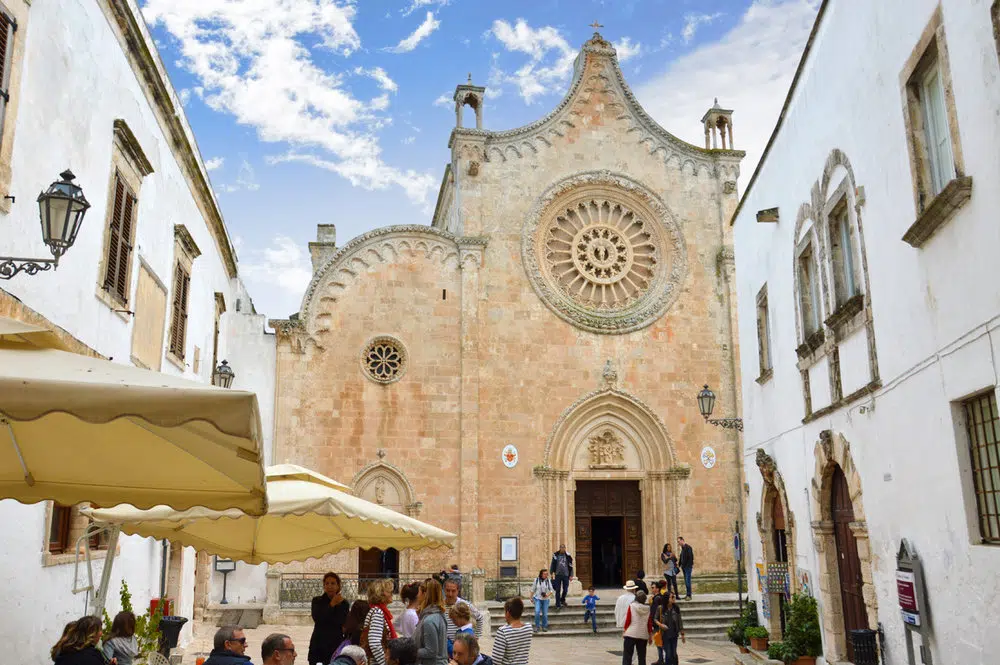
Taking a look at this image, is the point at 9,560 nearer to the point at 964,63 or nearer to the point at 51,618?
the point at 51,618

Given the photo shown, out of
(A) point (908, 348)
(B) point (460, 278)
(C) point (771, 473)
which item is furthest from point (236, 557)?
(B) point (460, 278)

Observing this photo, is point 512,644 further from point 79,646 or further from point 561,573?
point 561,573

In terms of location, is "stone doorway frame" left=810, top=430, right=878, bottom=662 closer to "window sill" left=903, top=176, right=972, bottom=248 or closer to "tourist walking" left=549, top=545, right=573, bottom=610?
"window sill" left=903, top=176, right=972, bottom=248

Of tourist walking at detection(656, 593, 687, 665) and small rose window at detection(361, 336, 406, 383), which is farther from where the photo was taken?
small rose window at detection(361, 336, 406, 383)

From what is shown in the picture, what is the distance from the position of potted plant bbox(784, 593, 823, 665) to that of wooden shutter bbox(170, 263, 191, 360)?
417 inches

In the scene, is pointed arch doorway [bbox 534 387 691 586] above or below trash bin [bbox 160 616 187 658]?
above

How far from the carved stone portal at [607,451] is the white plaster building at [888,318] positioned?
9.13 metres

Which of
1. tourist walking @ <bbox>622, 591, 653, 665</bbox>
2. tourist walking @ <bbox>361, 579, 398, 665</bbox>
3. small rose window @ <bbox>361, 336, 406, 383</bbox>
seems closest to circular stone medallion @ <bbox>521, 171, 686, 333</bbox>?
small rose window @ <bbox>361, 336, 406, 383</bbox>

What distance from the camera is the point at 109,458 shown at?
5.25 metres

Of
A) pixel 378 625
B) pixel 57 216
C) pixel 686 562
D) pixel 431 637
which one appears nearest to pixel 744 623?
pixel 686 562

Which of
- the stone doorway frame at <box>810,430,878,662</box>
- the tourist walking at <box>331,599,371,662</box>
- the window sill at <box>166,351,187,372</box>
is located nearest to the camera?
the tourist walking at <box>331,599,371,662</box>

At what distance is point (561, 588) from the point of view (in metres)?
19.8

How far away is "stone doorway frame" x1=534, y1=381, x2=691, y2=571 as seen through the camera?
21875 mm

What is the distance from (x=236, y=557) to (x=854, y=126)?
8384 mm
